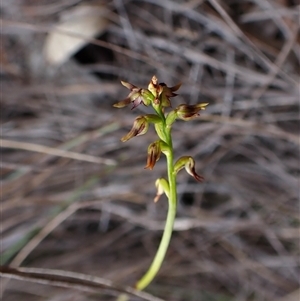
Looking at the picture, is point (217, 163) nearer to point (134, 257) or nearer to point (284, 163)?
point (284, 163)

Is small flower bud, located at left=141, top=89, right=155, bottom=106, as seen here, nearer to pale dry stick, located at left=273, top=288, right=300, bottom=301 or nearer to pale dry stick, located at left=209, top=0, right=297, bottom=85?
pale dry stick, located at left=209, top=0, right=297, bottom=85

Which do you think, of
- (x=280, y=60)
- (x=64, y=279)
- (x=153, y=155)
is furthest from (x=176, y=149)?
(x=153, y=155)

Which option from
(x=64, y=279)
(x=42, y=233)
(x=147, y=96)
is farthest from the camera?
(x=42, y=233)

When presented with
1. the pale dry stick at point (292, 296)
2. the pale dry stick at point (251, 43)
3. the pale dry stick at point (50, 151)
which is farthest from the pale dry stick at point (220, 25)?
the pale dry stick at point (292, 296)

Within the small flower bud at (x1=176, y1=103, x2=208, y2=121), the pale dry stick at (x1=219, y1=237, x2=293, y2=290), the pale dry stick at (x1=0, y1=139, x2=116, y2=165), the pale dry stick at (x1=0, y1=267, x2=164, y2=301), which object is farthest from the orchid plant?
the pale dry stick at (x1=219, y1=237, x2=293, y2=290)

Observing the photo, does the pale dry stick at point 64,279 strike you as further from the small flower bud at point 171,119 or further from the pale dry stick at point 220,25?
the pale dry stick at point 220,25

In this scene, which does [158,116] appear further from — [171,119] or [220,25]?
[220,25]

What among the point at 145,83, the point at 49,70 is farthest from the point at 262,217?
the point at 49,70
